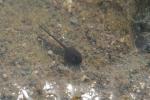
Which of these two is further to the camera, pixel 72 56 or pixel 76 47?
pixel 76 47

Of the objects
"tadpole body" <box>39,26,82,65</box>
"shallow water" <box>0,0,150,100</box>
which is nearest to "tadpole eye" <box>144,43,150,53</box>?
"shallow water" <box>0,0,150,100</box>

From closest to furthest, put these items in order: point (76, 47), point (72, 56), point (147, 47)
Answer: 1. point (72, 56)
2. point (76, 47)
3. point (147, 47)

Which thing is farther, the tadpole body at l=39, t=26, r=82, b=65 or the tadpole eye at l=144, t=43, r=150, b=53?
the tadpole eye at l=144, t=43, r=150, b=53

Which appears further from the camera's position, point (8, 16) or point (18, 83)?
point (8, 16)

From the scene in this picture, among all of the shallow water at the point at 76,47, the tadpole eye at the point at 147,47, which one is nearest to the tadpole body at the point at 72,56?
the shallow water at the point at 76,47

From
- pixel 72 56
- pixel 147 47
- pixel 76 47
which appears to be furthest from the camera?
pixel 147 47

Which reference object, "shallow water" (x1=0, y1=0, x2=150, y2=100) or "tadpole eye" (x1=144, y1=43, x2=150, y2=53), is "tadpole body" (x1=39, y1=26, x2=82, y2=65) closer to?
"shallow water" (x1=0, y1=0, x2=150, y2=100)

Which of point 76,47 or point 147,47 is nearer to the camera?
point 76,47

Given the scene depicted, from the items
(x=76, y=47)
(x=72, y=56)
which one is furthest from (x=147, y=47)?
(x=72, y=56)

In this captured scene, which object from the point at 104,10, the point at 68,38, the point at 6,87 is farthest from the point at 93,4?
the point at 6,87

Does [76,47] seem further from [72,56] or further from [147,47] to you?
[147,47]

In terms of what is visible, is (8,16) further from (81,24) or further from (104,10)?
(104,10)
